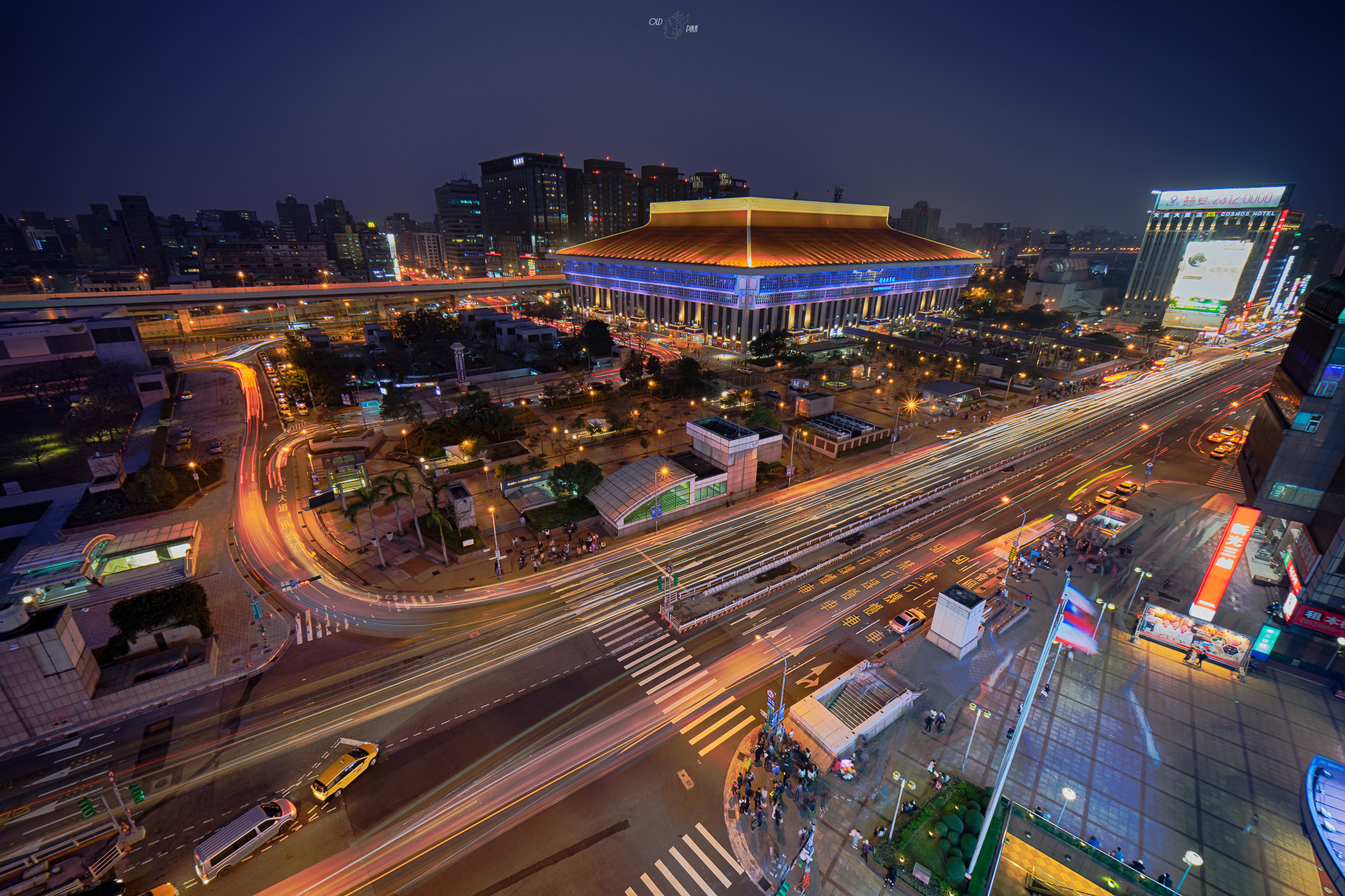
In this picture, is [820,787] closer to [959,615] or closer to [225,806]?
[959,615]

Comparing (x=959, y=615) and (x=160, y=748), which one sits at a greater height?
(x=959, y=615)

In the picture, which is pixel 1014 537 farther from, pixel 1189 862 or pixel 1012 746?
pixel 1012 746

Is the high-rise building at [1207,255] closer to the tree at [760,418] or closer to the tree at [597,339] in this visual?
the tree at [760,418]

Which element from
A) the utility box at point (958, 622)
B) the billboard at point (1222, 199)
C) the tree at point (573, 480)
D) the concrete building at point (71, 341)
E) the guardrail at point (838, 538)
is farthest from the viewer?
the billboard at point (1222, 199)

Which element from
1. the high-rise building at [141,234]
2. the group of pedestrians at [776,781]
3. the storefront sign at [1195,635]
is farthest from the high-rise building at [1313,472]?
the high-rise building at [141,234]

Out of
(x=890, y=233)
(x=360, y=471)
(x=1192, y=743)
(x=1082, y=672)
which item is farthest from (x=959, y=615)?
(x=890, y=233)

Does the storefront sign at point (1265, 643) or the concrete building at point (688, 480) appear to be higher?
the concrete building at point (688, 480)
